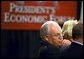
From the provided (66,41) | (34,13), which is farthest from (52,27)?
(34,13)

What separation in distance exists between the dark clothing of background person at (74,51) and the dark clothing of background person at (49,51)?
17 cm

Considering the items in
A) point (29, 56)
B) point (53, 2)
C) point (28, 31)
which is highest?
point (53, 2)

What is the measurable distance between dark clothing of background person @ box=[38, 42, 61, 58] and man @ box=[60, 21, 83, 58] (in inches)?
6.4

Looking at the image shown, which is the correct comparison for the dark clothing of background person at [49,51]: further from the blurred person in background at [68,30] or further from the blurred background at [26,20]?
the blurred background at [26,20]

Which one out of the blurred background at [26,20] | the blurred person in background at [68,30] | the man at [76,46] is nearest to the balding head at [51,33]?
the blurred person in background at [68,30]

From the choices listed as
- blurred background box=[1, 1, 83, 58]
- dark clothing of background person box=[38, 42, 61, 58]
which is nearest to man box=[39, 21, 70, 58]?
dark clothing of background person box=[38, 42, 61, 58]

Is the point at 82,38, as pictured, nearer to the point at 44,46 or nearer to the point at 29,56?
the point at 44,46

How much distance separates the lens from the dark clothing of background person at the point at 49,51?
169 inches

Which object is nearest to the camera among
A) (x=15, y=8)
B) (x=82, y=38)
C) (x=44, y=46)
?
(x=82, y=38)

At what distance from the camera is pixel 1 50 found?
9.01 m

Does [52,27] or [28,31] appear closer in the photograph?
[52,27]

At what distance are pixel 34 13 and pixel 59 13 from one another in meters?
0.56

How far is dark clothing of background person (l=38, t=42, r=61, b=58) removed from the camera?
4.30 m

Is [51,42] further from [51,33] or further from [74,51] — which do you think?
[74,51]
